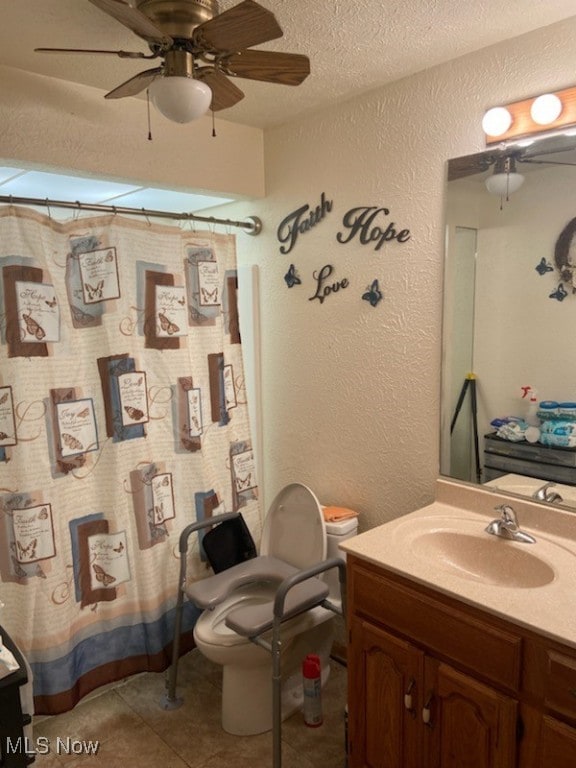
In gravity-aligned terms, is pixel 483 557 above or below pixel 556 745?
above

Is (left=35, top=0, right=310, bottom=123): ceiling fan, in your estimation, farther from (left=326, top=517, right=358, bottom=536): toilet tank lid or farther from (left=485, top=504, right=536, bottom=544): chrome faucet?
(left=326, top=517, right=358, bottom=536): toilet tank lid

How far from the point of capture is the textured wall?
→ 1795 millimetres

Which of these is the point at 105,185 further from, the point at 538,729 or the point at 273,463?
the point at 538,729

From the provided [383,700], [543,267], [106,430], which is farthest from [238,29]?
[383,700]

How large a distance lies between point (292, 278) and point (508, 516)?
53.0 inches

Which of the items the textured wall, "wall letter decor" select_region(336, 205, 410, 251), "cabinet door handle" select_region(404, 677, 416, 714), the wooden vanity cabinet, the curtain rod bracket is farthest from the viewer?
the curtain rod bracket

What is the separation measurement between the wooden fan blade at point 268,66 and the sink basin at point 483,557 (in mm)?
1383

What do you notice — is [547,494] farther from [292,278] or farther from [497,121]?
[292,278]

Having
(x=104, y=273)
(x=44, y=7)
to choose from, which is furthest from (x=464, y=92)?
(x=104, y=273)

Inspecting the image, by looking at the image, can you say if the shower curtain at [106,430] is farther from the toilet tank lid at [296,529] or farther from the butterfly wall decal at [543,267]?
the butterfly wall decal at [543,267]

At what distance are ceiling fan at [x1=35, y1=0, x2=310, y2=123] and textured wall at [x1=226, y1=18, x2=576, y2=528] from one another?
0.63 m

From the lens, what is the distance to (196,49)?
1.36 m

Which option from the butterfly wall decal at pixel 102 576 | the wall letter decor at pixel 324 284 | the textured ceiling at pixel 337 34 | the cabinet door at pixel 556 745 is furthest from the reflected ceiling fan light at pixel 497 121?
the butterfly wall decal at pixel 102 576

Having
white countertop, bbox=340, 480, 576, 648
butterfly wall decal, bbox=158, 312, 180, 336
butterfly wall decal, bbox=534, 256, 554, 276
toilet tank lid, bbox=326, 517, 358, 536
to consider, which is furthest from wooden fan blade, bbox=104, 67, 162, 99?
toilet tank lid, bbox=326, 517, 358, 536
